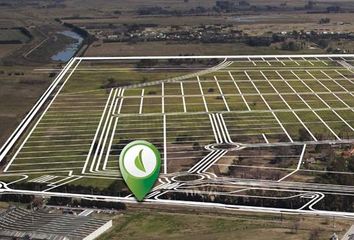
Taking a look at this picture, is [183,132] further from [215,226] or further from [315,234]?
[315,234]

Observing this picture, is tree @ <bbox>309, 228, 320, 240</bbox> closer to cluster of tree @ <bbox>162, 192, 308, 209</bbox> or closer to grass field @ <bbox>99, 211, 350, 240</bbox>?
grass field @ <bbox>99, 211, 350, 240</bbox>

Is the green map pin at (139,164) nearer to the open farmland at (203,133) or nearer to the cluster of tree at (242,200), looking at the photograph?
the open farmland at (203,133)

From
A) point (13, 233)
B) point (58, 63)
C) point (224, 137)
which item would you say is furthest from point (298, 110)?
point (58, 63)

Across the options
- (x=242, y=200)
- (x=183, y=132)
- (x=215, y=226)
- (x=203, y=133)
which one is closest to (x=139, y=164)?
(x=215, y=226)

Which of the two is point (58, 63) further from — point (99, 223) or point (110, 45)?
point (99, 223)

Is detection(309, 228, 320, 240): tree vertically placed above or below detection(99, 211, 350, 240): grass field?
above

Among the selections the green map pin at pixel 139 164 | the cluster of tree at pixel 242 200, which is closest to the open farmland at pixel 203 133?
the cluster of tree at pixel 242 200

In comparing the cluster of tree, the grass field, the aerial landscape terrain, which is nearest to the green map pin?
the aerial landscape terrain
